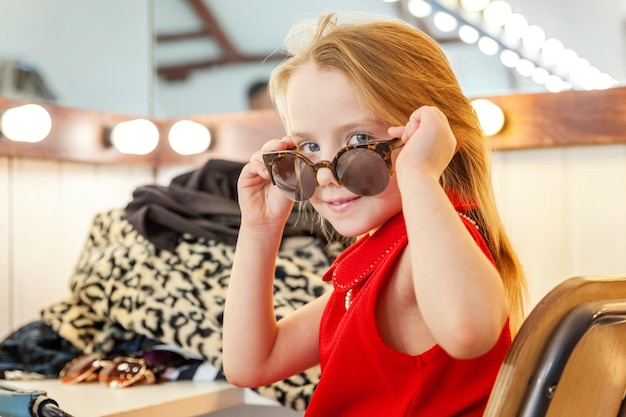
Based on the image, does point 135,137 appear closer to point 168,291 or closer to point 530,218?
point 168,291

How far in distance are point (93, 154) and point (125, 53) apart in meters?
0.38

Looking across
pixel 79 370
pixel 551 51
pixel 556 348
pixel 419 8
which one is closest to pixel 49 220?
pixel 79 370

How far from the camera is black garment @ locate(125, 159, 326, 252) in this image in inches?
67.5

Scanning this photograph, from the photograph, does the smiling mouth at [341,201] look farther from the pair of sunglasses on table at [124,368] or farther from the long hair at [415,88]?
the pair of sunglasses on table at [124,368]

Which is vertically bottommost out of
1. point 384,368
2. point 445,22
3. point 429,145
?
Result: point 384,368

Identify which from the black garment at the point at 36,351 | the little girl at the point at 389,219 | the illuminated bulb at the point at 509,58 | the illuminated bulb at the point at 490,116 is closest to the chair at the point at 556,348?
the little girl at the point at 389,219

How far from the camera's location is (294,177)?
1.02 metres

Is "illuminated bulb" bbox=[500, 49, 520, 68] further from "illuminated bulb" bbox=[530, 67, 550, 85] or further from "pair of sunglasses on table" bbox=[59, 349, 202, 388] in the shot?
"pair of sunglasses on table" bbox=[59, 349, 202, 388]

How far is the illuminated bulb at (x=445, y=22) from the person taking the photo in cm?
211

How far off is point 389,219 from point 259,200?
0.23m

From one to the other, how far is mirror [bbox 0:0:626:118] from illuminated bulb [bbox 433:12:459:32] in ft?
0.15

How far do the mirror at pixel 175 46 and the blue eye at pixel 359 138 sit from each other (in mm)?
1124

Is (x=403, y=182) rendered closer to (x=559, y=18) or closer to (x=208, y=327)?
(x=208, y=327)

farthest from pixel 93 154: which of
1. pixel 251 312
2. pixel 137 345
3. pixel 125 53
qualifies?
pixel 251 312
